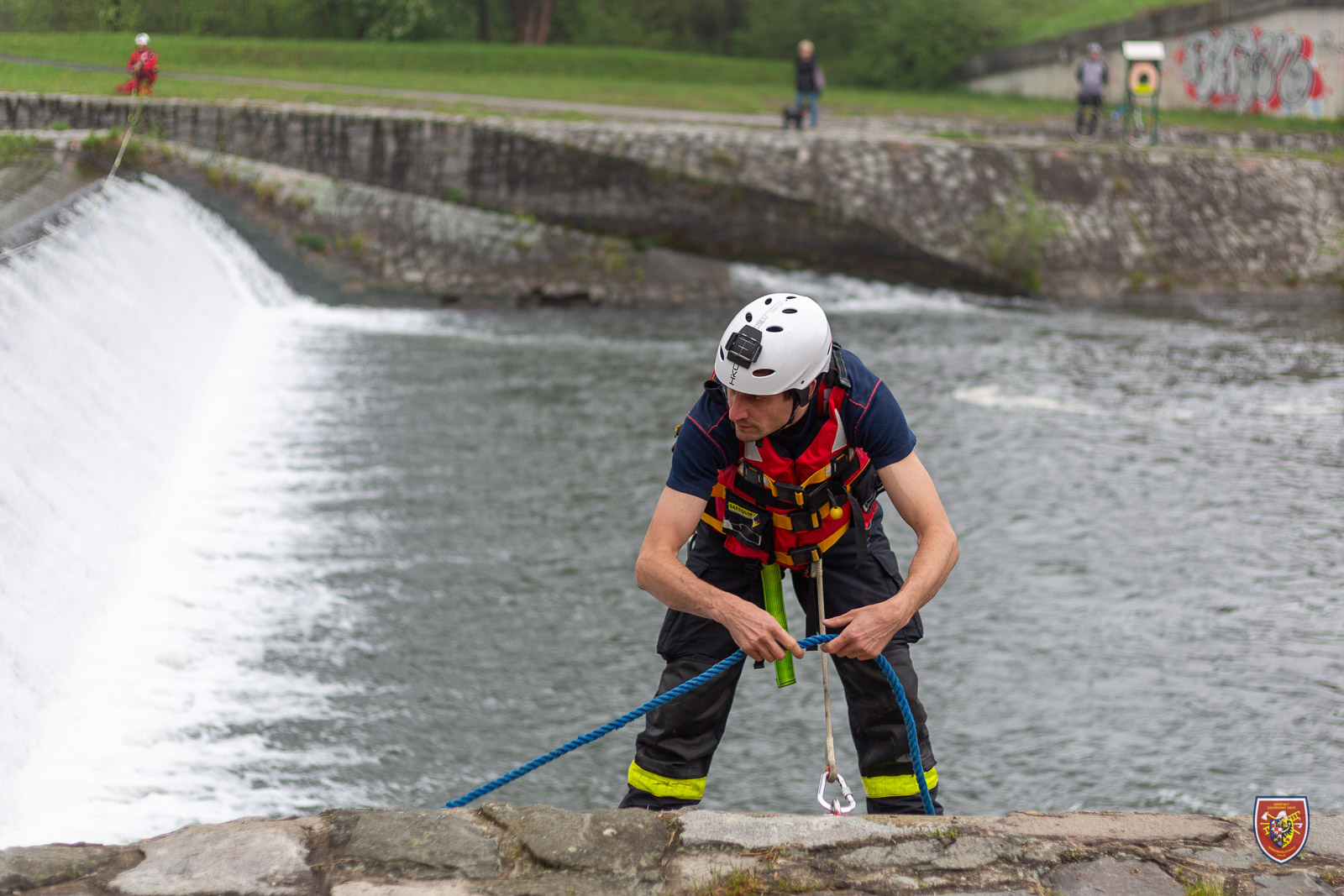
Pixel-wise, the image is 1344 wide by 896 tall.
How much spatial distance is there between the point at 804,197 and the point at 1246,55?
1304 centimetres

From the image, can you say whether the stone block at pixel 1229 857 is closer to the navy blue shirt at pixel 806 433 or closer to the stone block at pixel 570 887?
the navy blue shirt at pixel 806 433

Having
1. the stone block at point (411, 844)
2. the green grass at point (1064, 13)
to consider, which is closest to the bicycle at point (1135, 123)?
the green grass at point (1064, 13)

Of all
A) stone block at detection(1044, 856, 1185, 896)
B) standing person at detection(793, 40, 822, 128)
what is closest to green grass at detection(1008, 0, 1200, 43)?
standing person at detection(793, 40, 822, 128)

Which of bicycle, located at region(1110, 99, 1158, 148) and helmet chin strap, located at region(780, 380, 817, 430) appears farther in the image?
bicycle, located at region(1110, 99, 1158, 148)

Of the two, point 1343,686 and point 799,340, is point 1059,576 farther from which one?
point 799,340

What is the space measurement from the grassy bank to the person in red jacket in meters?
0.18

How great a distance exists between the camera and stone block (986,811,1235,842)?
333cm

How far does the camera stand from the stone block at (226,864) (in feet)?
9.90

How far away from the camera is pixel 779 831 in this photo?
10.9ft

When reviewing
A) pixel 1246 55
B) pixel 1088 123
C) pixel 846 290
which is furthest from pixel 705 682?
pixel 1246 55

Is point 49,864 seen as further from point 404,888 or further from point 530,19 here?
point 530,19

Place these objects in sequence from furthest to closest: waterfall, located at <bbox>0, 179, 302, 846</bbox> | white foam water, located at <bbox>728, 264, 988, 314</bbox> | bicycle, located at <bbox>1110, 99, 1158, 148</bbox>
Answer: bicycle, located at <bbox>1110, 99, 1158, 148</bbox> < white foam water, located at <bbox>728, 264, 988, 314</bbox> < waterfall, located at <bbox>0, 179, 302, 846</bbox>

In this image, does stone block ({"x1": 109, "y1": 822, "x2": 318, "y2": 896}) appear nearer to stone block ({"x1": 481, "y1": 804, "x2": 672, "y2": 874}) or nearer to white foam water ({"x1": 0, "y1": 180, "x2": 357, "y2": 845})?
stone block ({"x1": 481, "y1": 804, "x2": 672, "y2": 874})

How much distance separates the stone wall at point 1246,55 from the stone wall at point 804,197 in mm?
6846
